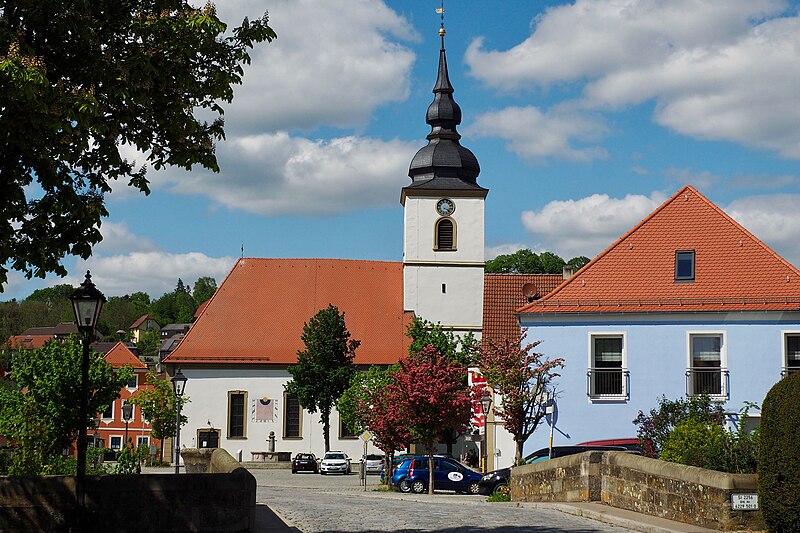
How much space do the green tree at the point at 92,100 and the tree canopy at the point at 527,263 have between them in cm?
7995

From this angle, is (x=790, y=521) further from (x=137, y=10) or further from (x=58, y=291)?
(x=58, y=291)

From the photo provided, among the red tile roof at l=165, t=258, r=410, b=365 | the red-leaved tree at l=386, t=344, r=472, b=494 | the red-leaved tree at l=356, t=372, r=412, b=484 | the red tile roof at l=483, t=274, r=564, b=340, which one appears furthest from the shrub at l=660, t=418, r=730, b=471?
the red tile roof at l=165, t=258, r=410, b=365

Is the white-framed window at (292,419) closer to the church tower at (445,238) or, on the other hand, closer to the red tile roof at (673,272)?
the church tower at (445,238)

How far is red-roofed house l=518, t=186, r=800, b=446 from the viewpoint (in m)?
27.5

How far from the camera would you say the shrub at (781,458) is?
11.2 meters

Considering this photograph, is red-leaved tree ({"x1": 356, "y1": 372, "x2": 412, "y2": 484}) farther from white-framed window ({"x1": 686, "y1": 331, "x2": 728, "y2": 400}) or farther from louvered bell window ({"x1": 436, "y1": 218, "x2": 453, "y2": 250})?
louvered bell window ({"x1": 436, "y1": 218, "x2": 453, "y2": 250})

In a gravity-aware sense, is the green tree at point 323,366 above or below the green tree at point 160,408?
above

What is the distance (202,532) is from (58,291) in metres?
175

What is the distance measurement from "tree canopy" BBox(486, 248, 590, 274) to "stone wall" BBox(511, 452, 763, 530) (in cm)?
6921

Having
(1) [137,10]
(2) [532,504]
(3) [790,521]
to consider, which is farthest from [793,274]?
(1) [137,10]

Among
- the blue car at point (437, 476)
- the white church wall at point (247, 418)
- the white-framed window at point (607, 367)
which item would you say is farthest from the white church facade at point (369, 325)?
the white-framed window at point (607, 367)

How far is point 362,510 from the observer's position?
18.4m

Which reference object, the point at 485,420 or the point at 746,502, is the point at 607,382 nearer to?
the point at 485,420

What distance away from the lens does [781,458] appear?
37.6 ft
